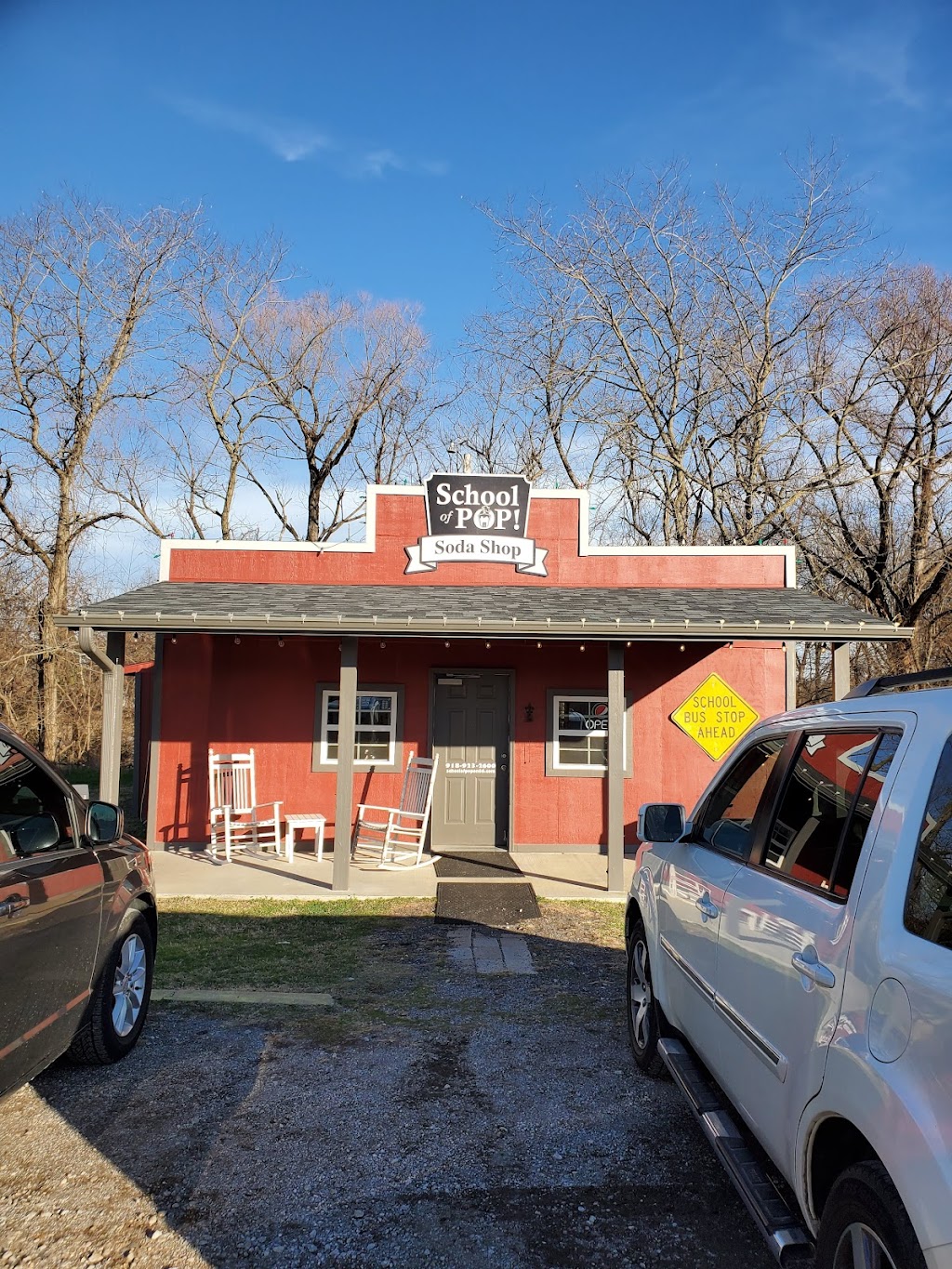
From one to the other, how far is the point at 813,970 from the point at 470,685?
369 inches

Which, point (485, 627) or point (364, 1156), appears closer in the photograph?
point (364, 1156)

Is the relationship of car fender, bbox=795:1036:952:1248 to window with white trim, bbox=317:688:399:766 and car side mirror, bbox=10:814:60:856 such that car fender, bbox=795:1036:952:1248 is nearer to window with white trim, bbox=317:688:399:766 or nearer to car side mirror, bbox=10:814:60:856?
car side mirror, bbox=10:814:60:856

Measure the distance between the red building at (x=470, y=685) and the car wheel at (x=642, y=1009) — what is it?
666cm

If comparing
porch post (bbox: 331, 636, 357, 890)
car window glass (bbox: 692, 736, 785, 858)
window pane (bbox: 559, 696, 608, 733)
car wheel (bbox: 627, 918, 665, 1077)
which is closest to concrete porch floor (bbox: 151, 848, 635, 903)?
porch post (bbox: 331, 636, 357, 890)

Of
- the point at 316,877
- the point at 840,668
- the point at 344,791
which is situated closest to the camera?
the point at 344,791

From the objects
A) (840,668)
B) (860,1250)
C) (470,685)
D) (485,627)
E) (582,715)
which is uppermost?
(485,627)

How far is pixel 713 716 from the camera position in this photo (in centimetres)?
1145

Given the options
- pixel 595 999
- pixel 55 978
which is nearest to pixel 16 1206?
pixel 55 978

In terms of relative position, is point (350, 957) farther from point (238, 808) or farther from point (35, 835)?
Result: point (238, 808)

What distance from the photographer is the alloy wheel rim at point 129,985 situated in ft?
14.5

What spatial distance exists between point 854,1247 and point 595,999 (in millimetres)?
3985

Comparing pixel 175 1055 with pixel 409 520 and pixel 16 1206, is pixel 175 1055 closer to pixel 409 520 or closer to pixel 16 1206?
pixel 16 1206

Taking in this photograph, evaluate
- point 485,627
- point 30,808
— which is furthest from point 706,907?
point 485,627

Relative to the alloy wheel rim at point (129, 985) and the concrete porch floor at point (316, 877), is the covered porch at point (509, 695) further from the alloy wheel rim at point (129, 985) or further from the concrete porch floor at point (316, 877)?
the alloy wheel rim at point (129, 985)
